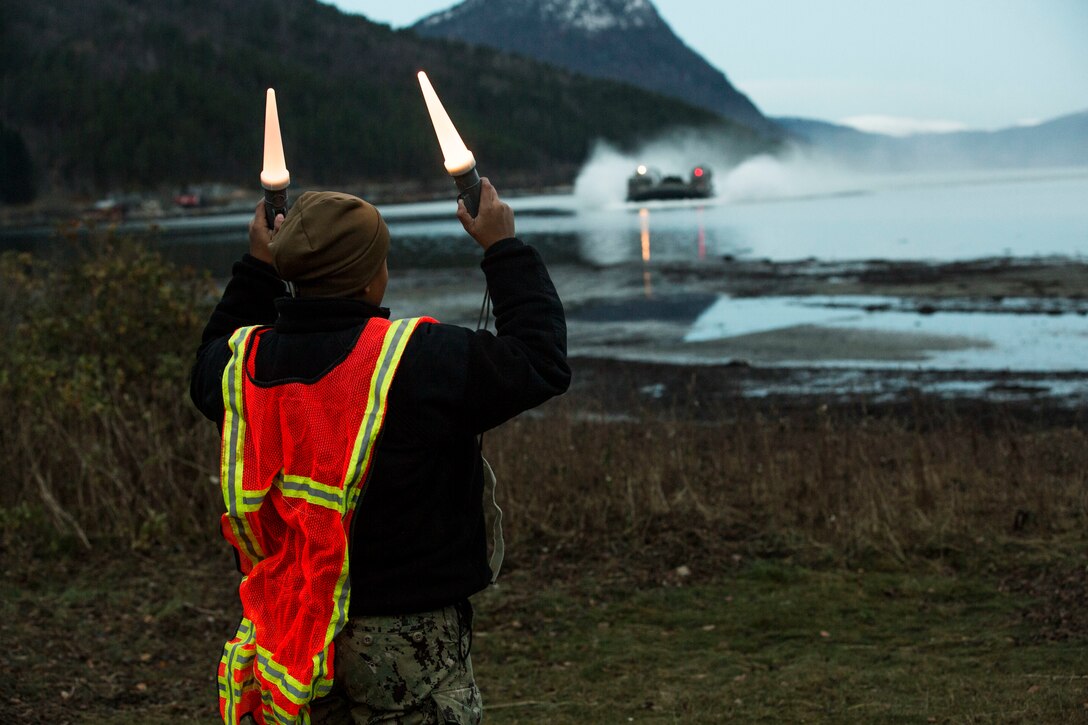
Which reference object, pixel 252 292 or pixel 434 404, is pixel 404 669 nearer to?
pixel 434 404

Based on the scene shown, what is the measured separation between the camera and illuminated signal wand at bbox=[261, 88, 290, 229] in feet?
10.6

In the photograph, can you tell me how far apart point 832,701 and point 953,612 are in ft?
5.39

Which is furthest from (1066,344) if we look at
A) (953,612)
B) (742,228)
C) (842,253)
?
(742,228)

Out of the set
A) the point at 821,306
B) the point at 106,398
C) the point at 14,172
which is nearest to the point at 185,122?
the point at 14,172

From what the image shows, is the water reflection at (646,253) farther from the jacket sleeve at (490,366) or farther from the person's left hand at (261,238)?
the jacket sleeve at (490,366)

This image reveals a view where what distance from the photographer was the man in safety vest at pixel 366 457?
2.80 metres

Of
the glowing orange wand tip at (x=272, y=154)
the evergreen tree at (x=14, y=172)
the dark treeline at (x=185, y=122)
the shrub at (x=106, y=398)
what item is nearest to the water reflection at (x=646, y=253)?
the shrub at (x=106, y=398)

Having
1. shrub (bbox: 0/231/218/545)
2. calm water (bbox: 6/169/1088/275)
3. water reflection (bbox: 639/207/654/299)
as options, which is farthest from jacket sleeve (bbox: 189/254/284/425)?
water reflection (bbox: 639/207/654/299)

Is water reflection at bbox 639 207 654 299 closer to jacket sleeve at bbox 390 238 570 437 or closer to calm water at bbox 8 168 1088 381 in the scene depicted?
calm water at bbox 8 168 1088 381

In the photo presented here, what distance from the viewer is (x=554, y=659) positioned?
6.40 metres

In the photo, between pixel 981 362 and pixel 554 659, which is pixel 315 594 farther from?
pixel 981 362

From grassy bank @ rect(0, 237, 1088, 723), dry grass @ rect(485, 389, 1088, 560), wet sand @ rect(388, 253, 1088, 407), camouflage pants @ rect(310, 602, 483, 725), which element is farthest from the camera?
wet sand @ rect(388, 253, 1088, 407)

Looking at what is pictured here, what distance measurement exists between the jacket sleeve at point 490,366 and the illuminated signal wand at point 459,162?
153mm

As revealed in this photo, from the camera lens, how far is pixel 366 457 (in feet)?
9.16
